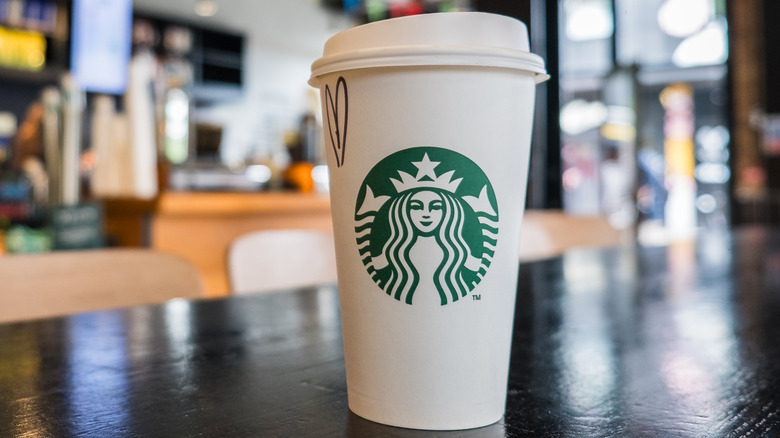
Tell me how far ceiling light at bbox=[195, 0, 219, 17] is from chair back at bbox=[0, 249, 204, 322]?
5.58 meters

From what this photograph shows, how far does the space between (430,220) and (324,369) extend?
0.17m

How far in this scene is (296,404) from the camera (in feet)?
1.22

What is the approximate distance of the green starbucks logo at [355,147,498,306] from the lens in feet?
1.15

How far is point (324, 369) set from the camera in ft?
1.51

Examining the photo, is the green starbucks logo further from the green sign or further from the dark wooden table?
the green sign

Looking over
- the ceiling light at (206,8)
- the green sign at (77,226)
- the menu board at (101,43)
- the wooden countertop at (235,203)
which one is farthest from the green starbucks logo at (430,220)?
the ceiling light at (206,8)

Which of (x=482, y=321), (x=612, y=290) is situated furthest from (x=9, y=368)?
(x=612, y=290)

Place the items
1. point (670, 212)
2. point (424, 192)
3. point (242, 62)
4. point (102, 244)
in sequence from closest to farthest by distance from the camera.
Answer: point (424, 192)
point (102, 244)
point (242, 62)
point (670, 212)

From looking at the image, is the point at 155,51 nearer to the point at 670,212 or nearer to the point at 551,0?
the point at 551,0

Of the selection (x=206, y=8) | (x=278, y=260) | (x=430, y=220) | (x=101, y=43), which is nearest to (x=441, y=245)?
(x=430, y=220)

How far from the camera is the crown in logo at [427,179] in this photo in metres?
0.35

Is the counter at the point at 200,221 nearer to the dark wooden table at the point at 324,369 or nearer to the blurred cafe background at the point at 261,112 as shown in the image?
the blurred cafe background at the point at 261,112

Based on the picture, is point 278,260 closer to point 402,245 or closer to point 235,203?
point 402,245

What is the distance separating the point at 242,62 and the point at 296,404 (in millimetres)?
7244
